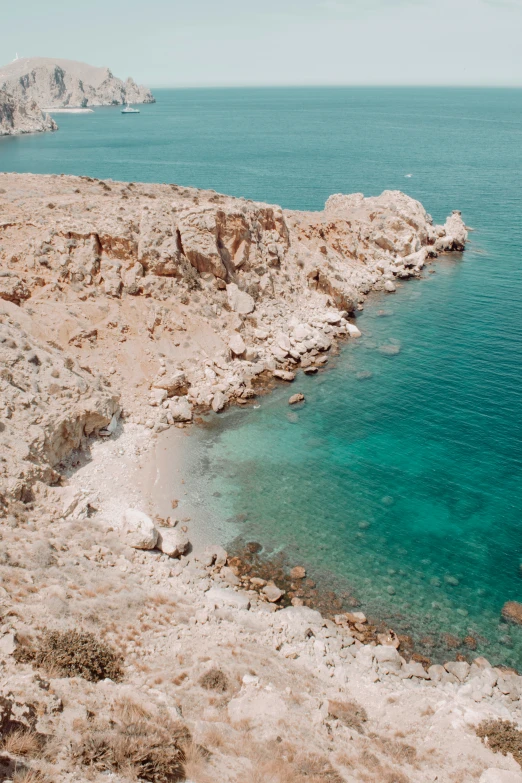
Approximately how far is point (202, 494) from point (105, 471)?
5.84 m

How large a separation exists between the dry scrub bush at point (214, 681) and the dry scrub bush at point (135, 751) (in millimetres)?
3027

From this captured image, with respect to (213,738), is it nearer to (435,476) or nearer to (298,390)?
(435,476)

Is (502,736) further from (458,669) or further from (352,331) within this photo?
(352,331)

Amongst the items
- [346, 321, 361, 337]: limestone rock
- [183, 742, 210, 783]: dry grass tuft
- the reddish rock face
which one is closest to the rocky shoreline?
[183, 742, 210, 783]: dry grass tuft

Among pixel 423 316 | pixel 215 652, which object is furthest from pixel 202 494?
pixel 423 316

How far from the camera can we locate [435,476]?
32.4 metres

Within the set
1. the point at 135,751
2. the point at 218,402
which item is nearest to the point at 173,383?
Result: the point at 218,402

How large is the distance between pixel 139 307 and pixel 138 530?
21.1m

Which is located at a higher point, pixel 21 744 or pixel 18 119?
pixel 18 119

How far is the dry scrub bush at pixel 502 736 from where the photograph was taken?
18.0 m

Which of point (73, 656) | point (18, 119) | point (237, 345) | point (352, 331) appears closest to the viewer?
point (73, 656)

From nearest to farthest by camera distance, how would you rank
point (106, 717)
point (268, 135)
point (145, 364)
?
point (106, 717) → point (145, 364) → point (268, 135)

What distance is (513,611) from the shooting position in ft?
80.5

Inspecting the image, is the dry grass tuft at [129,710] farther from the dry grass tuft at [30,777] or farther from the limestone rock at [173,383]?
the limestone rock at [173,383]
